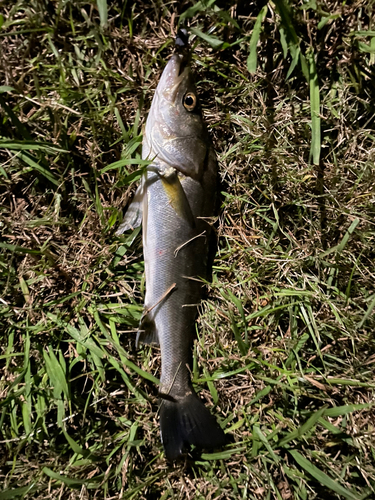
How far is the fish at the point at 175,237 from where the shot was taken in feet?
6.69

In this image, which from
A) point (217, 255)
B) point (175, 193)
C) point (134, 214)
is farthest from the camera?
point (217, 255)

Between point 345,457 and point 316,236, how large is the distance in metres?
1.39

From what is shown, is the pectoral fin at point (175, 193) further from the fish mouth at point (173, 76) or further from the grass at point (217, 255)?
the fish mouth at point (173, 76)

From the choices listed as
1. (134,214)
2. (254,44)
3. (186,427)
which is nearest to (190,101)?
(254,44)

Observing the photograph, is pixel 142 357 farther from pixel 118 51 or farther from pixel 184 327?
pixel 118 51

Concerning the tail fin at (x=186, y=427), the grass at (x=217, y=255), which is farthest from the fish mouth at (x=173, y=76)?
the tail fin at (x=186, y=427)

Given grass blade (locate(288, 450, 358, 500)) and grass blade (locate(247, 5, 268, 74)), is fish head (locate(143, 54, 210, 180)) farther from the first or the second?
grass blade (locate(288, 450, 358, 500))

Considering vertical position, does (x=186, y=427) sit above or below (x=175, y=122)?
below

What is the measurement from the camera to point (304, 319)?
86.7 inches

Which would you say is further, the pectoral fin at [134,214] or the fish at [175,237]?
→ the pectoral fin at [134,214]

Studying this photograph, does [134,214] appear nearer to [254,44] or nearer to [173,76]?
[173,76]

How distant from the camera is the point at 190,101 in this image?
6.82 ft

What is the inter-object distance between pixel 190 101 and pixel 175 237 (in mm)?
827

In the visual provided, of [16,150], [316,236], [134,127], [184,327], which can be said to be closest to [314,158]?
[316,236]
